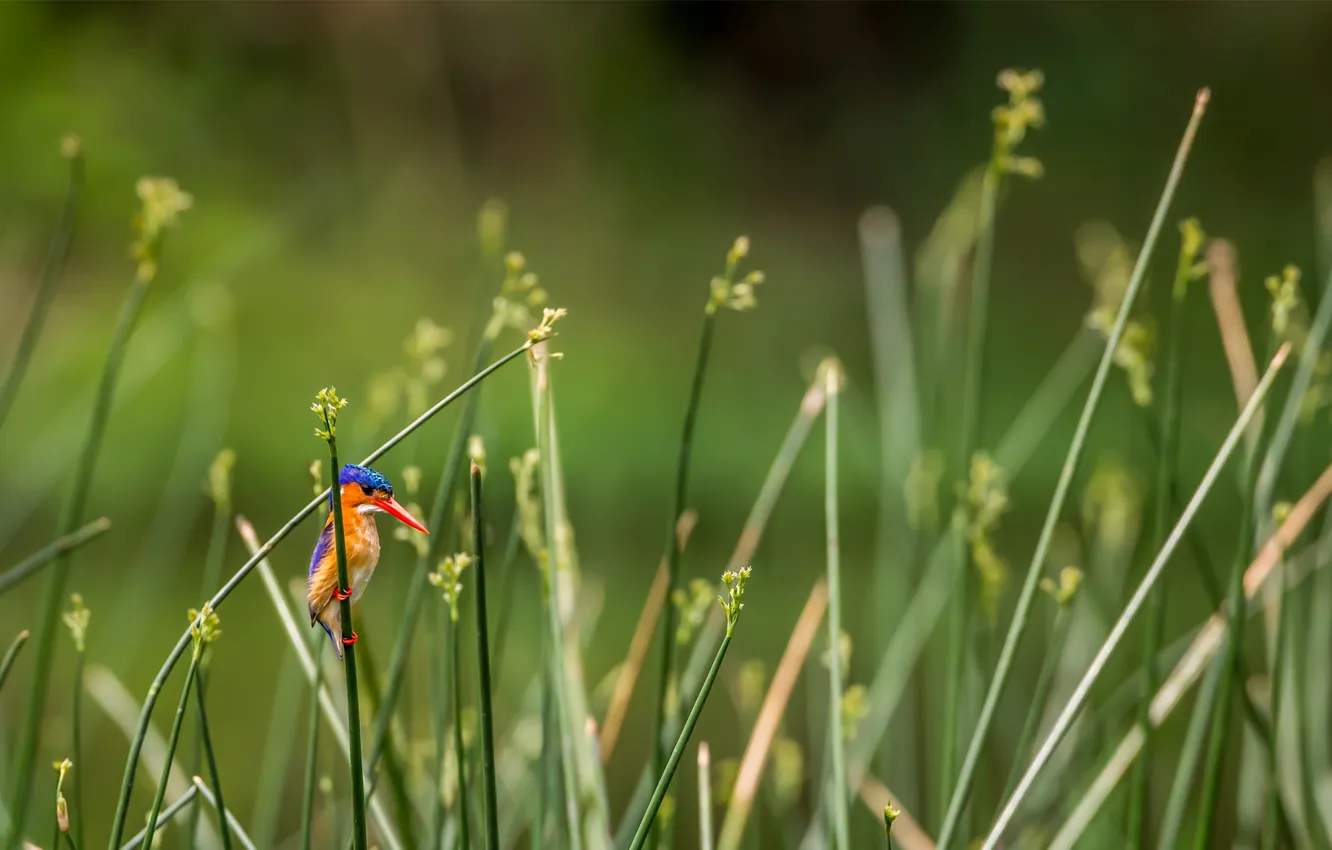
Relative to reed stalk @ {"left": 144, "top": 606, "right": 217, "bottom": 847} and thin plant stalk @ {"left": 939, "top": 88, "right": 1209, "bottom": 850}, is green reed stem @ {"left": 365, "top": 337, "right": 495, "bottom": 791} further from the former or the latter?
thin plant stalk @ {"left": 939, "top": 88, "right": 1209, "bottom": 850}

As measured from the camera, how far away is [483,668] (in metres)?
0.36

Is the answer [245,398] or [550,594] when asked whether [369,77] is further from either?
[550,594]

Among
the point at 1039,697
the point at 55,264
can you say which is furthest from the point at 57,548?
the point at 1039,697

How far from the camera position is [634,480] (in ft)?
10.2

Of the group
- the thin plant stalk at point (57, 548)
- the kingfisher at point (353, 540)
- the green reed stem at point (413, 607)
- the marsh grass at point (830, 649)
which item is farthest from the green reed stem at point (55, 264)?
the kingfisher at point (353, 540)

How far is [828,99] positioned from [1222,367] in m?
1.89

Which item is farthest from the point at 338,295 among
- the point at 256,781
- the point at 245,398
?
the point at 256,781

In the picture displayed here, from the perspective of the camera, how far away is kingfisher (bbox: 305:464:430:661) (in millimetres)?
351

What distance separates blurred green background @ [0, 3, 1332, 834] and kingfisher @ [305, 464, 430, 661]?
1952 millimetres

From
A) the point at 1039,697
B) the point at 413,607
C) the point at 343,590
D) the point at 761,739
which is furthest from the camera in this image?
the point at 761,739

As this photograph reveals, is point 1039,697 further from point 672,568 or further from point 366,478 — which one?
point 366,478

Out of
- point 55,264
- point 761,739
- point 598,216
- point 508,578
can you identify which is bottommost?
point 761,739

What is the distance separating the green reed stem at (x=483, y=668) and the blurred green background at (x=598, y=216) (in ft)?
6.20

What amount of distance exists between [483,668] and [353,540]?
0.06 metres
